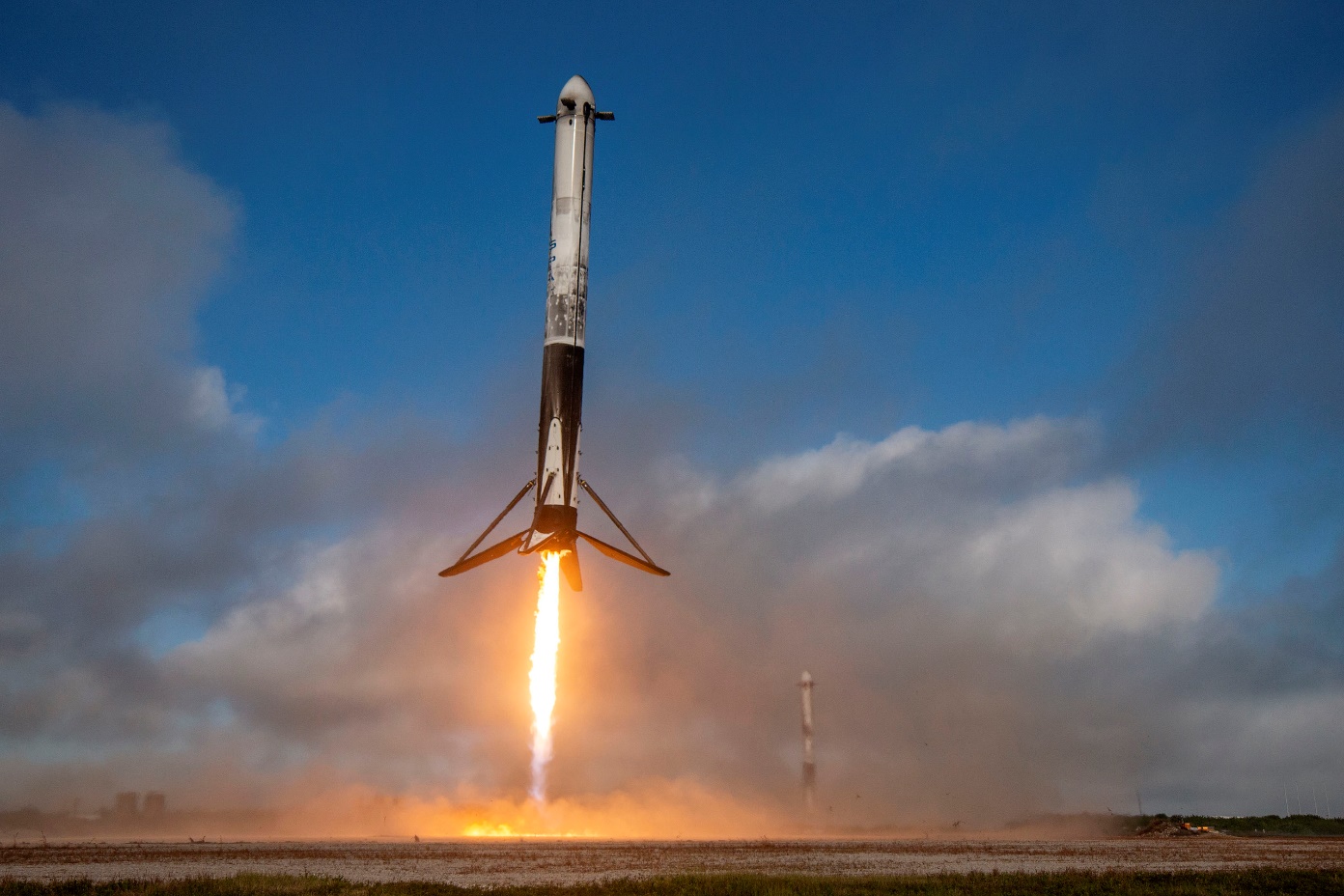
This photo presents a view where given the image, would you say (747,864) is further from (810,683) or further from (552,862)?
(810,683)

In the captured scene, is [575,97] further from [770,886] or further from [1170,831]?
[1170,831]

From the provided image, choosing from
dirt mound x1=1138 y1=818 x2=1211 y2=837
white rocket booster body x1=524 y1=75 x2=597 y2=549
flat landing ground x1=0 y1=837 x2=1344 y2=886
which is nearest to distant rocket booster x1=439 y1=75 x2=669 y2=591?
white rocket booster body x1=524 y1=75 x2=597 y2=549

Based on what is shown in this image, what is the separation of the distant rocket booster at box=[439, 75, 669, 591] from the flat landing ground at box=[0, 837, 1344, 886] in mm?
14524

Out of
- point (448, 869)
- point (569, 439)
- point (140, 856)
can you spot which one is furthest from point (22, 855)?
point (569, 439)

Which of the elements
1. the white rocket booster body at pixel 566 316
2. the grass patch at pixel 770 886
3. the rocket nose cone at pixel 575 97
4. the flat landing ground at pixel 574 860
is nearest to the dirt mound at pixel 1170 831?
the flat landing ground at pixel 574 860

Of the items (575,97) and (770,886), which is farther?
(575,97)

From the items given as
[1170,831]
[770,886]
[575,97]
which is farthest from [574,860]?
[1170,831]

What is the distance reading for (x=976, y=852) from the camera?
62.9m

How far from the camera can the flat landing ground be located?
144 feet

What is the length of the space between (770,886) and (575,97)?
40.6 metres

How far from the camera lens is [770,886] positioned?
1438 inches

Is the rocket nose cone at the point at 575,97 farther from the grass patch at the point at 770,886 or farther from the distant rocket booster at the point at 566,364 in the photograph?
the grass patch at the point at 770,886

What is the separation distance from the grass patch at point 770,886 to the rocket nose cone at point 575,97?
39027 mm

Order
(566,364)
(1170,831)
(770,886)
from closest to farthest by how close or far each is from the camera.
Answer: (770,886)
(566,364)
(1170,831)
